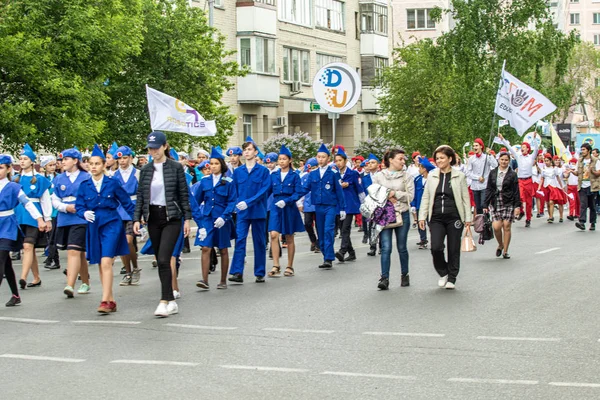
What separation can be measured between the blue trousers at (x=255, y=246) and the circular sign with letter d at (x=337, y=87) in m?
7.40

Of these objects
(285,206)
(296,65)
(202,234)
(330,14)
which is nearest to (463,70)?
(296,65)

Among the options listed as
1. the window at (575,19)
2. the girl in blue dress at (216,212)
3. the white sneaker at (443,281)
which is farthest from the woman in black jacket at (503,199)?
the window at (575,19)

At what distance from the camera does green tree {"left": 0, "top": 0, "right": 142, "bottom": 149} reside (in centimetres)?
2525

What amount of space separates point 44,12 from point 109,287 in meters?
16.1

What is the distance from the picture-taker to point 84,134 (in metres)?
26.7

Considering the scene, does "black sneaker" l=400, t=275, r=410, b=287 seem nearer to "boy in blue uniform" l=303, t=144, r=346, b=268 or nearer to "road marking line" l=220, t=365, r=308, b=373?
"boy in blue uniform" l=303, t=144, r=346, b=268

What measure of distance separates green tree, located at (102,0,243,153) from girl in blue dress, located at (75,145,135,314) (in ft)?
71.9

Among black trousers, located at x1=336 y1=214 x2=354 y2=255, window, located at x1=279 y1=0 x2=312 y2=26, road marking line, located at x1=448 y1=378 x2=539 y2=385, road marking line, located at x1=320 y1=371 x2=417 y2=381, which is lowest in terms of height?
road marking line, located at x1=448 y1=378 x2=539 y2=385

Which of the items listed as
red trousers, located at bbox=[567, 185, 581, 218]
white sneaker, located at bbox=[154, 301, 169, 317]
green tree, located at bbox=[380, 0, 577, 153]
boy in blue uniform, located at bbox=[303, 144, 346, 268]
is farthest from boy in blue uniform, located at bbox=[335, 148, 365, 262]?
green tree, located at bbox=[380, 0, 577, 153]

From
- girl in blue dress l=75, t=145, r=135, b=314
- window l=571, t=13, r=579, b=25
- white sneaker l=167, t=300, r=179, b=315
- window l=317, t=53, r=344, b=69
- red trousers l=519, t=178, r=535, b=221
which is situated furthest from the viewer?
window l=571, t=13, r=579, b=25

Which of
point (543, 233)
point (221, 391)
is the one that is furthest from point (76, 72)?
point (221, 391)

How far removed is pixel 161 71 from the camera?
3534 centimetres

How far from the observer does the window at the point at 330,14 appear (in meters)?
55.6

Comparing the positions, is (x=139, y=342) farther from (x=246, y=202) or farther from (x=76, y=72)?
(x=76, y=72)
